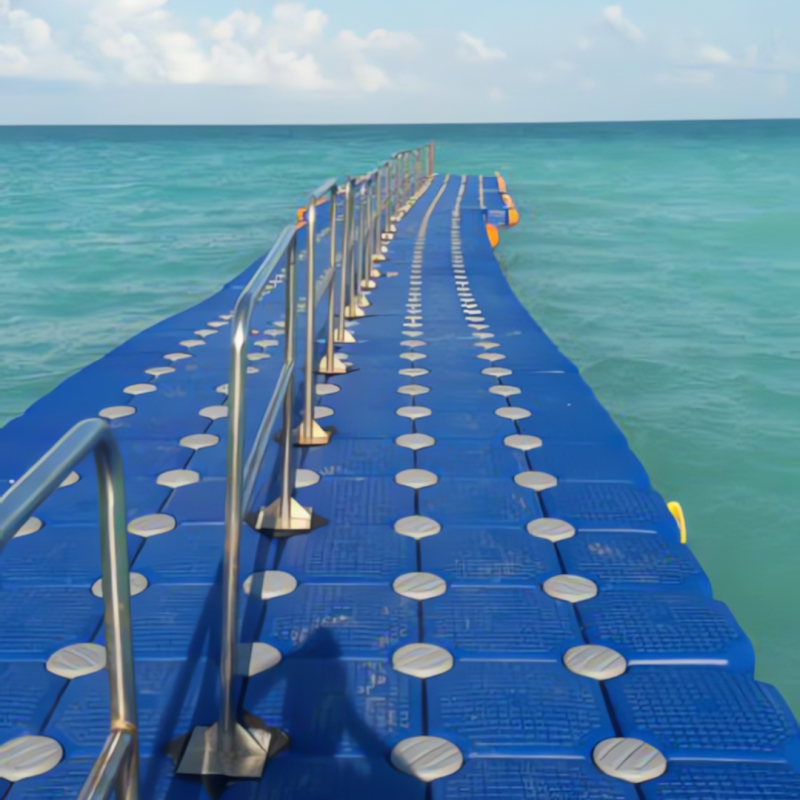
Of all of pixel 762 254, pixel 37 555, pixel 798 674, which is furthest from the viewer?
pixel 762 254

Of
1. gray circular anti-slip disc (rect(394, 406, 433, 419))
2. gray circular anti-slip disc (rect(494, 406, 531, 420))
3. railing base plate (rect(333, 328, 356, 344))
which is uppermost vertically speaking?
railing base plate (rect(333, 328, 356, 344))

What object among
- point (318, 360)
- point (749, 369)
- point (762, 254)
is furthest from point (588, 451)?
point (762, 254)

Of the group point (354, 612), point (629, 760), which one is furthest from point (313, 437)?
point (629, 760)

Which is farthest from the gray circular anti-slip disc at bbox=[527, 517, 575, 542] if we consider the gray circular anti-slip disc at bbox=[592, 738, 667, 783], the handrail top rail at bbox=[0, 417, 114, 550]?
the handrail top rail at bbox=[0, 417, 114, 550]

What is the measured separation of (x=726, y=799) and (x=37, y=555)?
1.90m

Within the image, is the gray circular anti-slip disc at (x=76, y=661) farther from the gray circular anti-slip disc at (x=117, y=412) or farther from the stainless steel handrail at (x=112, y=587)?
the gray circular anti-slip disc at (x=117, y=412)

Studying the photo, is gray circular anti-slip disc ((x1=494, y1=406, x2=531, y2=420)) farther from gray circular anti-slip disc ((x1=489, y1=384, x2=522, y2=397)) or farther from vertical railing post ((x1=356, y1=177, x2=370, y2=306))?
vertical railing post ((x1=356, y1=177, x2=370, y2=306))

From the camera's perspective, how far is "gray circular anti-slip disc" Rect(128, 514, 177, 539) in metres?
2.87

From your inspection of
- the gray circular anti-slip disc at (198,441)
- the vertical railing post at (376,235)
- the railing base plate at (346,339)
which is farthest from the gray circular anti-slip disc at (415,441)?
the vertical railing post at (376,235)

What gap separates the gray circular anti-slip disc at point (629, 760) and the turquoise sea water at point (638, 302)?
1.84 metres

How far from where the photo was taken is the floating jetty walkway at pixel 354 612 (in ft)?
5.98

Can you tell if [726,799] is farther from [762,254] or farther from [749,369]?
[762,254]

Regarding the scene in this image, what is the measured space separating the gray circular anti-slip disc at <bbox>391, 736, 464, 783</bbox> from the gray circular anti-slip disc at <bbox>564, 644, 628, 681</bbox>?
41cm

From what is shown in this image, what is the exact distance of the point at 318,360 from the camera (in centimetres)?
491
